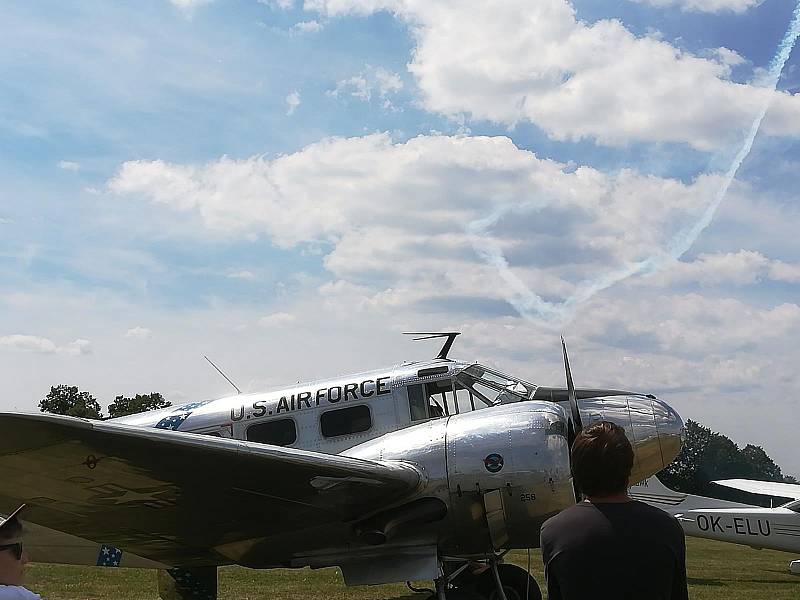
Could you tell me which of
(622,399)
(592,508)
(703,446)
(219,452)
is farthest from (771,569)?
(703,446)

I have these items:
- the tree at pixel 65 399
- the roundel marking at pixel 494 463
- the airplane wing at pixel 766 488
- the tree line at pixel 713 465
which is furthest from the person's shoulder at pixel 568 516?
the tree at pixel 65 399

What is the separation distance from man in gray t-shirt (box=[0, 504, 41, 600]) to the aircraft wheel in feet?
24.1

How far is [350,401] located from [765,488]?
19.3 m

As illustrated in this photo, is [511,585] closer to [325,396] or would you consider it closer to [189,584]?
[325,396]

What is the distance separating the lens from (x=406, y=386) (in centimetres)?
939

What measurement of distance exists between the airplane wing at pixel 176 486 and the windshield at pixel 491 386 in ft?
6.34

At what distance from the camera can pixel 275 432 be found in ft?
30.9

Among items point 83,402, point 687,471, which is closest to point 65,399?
point 83,402

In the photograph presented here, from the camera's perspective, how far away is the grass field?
12.6 m

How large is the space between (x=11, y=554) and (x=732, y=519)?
65.1 ft

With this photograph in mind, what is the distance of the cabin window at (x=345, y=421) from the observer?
30.5ft

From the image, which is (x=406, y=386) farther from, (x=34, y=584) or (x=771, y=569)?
(x=771, y=569)

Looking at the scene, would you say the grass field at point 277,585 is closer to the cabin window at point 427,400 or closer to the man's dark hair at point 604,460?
the cabin window at point 427,400

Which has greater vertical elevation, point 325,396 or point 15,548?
point 325,396
